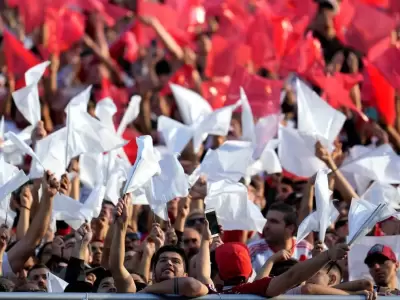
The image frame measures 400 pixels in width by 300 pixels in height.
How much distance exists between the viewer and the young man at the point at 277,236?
852cm

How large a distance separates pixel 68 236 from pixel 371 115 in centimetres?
316

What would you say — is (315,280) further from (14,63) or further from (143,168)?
(14,63)

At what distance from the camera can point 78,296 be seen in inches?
243

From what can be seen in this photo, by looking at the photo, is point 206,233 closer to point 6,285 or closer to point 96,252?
point 6,285

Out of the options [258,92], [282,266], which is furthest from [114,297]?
[258,92]

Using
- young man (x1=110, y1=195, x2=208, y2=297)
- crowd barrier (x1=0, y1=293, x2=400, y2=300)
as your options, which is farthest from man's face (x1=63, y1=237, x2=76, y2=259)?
crowd barrier (x1=0, y1=293, x2=400, y2=300)

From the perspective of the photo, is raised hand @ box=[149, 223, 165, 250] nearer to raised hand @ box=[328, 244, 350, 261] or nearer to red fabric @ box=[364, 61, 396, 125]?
raised hand @ box=[328, 244, 350, 261]

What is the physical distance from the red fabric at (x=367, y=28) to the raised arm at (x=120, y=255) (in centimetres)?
438

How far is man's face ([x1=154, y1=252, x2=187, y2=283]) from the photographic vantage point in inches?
288

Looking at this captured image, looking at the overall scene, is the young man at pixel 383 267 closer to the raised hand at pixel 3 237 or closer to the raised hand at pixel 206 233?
the raised hand at pixel 206 233

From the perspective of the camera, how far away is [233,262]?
24.4 ft

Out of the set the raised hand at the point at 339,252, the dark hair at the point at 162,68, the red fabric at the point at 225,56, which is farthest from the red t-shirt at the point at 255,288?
the dark hair at the point at 162,68

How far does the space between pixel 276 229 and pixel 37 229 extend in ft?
5.04

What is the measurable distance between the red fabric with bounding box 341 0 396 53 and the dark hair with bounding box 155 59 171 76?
1.64m
